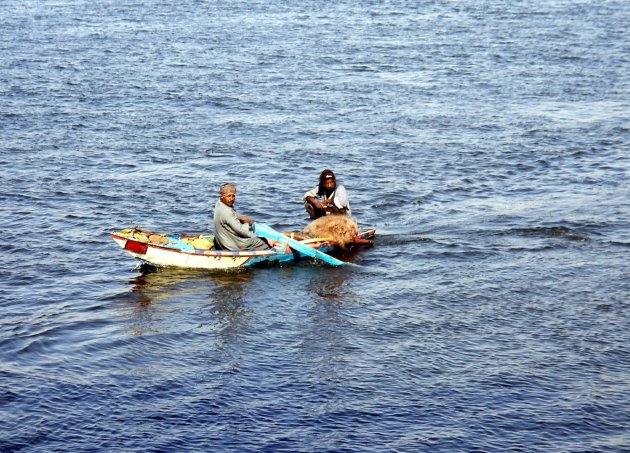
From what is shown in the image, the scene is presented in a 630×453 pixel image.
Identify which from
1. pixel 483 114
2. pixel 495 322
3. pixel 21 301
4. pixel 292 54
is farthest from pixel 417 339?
pixel 292 54

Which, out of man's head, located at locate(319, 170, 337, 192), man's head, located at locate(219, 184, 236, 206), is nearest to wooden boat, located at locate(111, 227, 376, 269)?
man's head, located at locate(219, 184, 236, 206)

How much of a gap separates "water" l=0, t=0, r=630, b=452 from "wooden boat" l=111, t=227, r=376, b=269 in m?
0.29

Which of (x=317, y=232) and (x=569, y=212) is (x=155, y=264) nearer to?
(x=317, y=232)

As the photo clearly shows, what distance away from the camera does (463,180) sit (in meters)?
23.7

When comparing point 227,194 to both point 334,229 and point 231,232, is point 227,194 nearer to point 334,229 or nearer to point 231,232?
point 231,232

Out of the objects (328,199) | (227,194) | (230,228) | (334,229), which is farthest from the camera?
(328,199)

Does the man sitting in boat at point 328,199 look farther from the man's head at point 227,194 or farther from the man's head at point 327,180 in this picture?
the man's head at point 227,194

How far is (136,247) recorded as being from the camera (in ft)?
57.0

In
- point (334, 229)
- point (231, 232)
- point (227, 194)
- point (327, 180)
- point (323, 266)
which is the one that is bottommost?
point (323, 266)

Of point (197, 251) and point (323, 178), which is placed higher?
point (323, 178)

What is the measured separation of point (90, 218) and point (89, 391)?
26.4ft

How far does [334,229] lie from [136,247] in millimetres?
3660

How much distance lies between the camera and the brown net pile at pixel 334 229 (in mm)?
18844

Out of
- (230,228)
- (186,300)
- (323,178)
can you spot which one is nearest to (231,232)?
(230,228)
